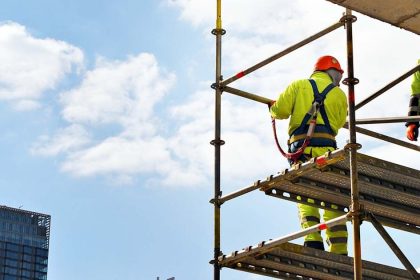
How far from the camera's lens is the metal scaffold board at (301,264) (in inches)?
411

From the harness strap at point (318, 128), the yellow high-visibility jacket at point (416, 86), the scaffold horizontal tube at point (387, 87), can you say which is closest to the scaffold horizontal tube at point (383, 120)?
the scaffold horizontal tube at point (387, 87)

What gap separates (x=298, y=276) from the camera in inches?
433

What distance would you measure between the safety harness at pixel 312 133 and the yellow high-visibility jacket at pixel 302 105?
0.04 m

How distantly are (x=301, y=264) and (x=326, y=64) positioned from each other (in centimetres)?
301

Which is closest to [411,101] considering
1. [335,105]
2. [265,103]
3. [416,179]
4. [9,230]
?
[335,105]

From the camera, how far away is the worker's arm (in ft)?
39.3

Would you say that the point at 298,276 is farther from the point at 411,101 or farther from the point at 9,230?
the point at 9,230

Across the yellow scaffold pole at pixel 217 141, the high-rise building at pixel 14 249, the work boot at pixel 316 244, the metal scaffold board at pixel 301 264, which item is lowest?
the metal scaffold board at pixel 301 264

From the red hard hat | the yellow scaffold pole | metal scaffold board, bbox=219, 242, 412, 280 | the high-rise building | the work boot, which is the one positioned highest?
the high-rise building

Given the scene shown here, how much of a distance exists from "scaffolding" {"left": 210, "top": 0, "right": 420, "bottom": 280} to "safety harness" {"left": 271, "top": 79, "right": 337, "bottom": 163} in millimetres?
982

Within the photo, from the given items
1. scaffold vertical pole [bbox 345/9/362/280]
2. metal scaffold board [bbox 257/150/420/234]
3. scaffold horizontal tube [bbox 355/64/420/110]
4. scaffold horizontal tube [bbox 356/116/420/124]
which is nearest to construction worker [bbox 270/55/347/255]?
scaffold horizontal tube [bbox 356/116/420/124]

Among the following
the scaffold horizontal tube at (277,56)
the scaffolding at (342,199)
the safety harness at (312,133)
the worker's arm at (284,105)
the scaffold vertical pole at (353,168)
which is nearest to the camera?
the scaffold vertical pole at (353,168)

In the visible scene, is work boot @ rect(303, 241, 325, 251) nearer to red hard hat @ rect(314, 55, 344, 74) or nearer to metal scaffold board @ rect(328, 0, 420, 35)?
red hard hat @ rect(314, 55, 344, 74)

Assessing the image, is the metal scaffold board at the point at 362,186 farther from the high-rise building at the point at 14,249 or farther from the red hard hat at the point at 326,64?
the high-rise building at the point at 14,249
